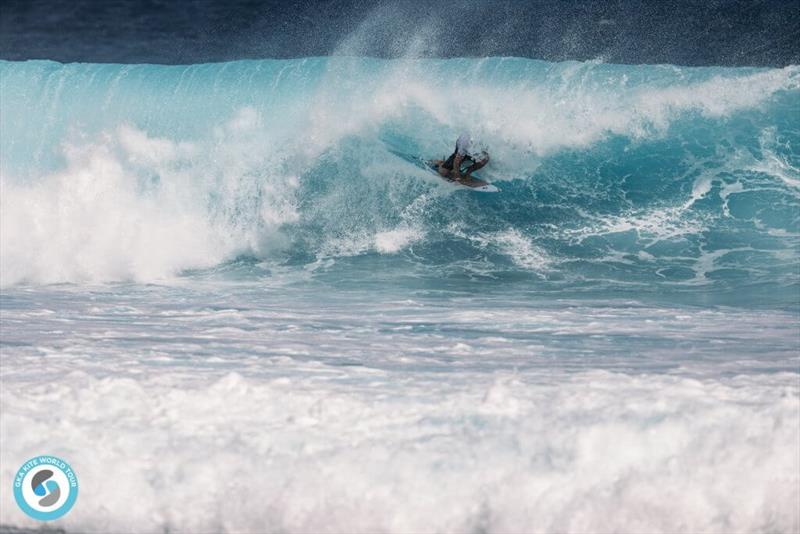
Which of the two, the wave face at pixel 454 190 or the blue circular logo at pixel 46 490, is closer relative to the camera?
the blue circular logo at pixel 46 490

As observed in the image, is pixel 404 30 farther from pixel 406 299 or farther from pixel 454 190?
pixel 406 299

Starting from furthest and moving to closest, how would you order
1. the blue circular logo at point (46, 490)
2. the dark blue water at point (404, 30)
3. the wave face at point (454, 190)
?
the dark blue water at point (404, 30), the wave face at point (454, 190), the blue circular logo at point (46, 490)

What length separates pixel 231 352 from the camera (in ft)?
22.3

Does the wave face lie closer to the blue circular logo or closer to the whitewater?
the whitewater

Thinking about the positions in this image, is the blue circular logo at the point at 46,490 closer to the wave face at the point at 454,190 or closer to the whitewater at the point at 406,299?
the whitewater at the point at 406,299

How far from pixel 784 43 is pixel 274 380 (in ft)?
50.8

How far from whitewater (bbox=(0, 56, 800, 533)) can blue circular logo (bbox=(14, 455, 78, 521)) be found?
2.4 inches

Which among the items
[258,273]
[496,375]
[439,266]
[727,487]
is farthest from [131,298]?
[727,487]

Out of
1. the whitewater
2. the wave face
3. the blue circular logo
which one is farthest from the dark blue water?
the blue circular logo

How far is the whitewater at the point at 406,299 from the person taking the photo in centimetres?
459

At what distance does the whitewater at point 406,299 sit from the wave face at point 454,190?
0.05 meters

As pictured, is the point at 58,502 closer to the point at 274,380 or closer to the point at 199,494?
the point at 199,494

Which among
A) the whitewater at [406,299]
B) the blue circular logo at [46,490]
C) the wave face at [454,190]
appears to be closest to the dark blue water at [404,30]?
the whitewater at [406,299]

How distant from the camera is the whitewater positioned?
15.1 ft
